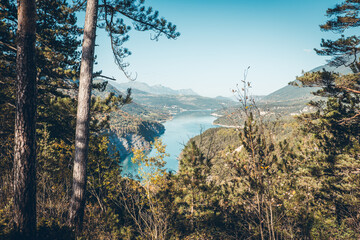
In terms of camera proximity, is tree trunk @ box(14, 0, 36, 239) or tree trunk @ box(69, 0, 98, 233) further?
tree trunk @ box(69, 0, 98, 233)

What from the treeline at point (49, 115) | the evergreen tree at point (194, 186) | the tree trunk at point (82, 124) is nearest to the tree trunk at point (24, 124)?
the treeline at point (49, 115)

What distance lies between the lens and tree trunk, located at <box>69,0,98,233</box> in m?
3.24

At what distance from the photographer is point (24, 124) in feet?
8.14

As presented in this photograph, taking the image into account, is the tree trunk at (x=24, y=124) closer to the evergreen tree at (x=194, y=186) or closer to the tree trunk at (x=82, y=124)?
the tree trunk at (x=82, y=124)

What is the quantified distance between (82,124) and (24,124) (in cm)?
90

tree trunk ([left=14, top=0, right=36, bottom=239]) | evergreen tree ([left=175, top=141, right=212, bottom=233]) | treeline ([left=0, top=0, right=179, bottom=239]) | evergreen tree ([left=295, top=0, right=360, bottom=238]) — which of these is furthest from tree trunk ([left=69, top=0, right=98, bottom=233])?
evergreen tree ([left=295, top=0, right=360, bottom=238])

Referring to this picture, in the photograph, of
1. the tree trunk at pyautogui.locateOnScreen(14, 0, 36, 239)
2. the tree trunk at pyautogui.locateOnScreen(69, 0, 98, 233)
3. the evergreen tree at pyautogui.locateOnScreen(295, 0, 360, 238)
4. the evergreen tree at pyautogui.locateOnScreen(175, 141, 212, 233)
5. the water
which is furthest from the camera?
the evergreen tree at pyautogui.locateOnScreen(175, 141, 212, 233)

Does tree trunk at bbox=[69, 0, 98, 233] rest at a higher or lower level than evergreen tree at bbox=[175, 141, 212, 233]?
higher

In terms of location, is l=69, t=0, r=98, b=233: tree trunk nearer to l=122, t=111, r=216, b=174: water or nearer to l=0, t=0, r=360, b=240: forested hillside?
l=0, t=0, r=360, b=240: forested hillside

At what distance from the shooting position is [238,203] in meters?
6.83

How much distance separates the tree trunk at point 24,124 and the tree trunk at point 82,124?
78 cm

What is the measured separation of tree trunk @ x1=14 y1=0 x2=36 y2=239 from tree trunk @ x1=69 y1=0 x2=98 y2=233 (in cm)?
78

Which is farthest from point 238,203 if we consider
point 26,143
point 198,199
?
point 26,143

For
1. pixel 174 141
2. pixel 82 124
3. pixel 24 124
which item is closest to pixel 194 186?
pixel 82 124
